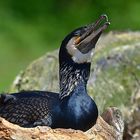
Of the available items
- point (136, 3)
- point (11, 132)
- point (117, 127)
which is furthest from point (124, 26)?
point (11, 132)

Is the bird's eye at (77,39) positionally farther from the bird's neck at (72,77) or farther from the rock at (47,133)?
the rock at (47,133)

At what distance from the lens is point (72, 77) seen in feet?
23.8

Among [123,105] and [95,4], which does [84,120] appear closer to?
[123,105]

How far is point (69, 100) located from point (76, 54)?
0.34 m

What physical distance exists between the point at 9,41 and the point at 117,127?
7.34 meters

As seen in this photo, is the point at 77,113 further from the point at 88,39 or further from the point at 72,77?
the point at 88,39

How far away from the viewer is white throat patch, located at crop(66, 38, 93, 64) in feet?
23.5

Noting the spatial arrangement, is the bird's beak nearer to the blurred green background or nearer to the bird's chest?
the bird's chest

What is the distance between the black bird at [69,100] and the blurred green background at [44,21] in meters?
6.44

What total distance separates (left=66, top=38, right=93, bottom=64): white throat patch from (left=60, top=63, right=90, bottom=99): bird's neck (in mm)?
59

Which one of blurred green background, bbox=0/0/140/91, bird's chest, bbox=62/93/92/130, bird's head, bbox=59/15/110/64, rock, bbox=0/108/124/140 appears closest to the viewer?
rock, bbox=0/108/124/140

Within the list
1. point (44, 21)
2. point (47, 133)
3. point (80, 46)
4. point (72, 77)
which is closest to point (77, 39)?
point (80, 46)

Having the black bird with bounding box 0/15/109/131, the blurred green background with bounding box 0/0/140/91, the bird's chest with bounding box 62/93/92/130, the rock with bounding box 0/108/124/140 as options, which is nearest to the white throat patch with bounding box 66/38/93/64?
the black bird with bounding box 0/15/109/131

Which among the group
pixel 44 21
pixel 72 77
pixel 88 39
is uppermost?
pixel 44 21
